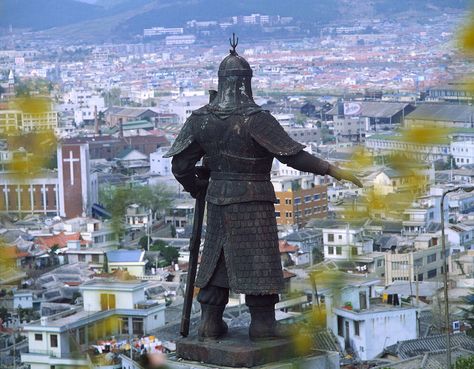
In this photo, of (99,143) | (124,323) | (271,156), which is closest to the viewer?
(271,156)

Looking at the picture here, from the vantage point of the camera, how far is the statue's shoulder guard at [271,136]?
602 centimetres

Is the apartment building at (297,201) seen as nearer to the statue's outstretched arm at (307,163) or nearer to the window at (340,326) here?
the window at (340,326)

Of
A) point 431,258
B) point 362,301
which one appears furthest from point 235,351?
point 431,258

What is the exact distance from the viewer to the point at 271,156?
240 inches

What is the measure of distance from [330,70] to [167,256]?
77496 millimetres

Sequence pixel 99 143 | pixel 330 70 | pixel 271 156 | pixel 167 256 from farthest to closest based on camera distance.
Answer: pixel 330 70, pixel 99 143, pixel 167 256, pixel 271 156

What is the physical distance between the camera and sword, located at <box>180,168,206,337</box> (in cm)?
625

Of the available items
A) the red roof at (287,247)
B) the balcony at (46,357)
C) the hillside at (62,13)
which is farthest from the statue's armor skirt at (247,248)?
the hillside at (62,13)

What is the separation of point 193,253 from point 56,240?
25.0 meters

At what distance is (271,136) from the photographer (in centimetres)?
606

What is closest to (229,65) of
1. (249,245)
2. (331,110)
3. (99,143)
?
(249,245)

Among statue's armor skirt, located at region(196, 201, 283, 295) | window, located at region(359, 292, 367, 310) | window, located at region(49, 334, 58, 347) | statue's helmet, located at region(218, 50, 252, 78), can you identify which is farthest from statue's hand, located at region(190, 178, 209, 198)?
window, located at region(359, 292, 367, 310)

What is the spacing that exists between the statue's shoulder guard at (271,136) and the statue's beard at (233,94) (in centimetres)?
11

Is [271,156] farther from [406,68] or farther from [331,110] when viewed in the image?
[406,68]
